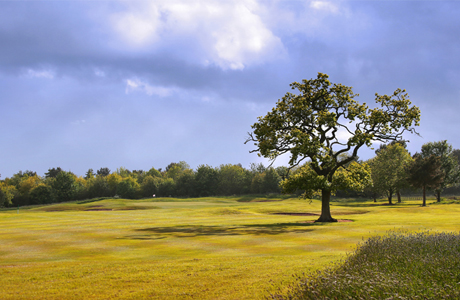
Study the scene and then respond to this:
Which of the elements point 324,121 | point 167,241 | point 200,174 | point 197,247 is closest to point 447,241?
point 197,247

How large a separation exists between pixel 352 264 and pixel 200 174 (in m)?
129

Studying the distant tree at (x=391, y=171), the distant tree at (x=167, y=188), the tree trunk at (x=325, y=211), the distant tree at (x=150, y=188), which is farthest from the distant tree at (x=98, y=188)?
the tree trunk at (x=325, y=211)

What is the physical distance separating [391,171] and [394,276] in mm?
87772

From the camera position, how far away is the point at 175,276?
1287cm

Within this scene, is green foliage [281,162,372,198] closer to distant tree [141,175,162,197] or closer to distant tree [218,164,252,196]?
distant tree [218,164,252,196]

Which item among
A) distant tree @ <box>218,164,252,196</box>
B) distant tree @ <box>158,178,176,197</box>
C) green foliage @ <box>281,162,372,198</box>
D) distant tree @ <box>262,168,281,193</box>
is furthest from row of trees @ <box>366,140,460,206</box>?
distant tree @ <box>158,178,176,197</box>

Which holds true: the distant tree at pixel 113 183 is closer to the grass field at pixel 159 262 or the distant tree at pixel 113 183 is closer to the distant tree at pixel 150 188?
the distant tree at pixel 150 188

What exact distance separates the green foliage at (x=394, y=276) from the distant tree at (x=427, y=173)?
72494 mm

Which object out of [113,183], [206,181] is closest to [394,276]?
[206,181]

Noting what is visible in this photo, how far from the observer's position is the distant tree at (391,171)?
283 ft

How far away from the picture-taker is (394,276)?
28.1 feet

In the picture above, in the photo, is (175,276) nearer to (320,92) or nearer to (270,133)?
(270,133)

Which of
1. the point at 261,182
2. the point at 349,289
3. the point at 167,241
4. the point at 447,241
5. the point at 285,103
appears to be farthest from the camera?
the point at 261,182

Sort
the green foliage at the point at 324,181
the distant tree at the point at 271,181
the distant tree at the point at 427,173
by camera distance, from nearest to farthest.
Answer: the green foliage at the point at 324,181
the distant tree at the point at 427,173
the distant tree at the point at 271,181
